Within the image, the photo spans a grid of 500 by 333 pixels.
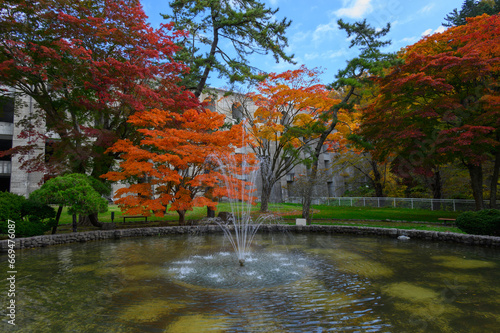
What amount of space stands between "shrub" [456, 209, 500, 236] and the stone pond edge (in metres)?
0.54

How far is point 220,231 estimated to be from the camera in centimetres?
1245

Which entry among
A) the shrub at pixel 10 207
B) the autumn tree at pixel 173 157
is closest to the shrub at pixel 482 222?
the autumn tree at pixel 173 157

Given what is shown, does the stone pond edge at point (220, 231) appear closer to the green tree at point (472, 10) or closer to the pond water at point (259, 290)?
the pond water at point (259, 290)

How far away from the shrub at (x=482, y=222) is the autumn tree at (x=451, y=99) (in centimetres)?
302

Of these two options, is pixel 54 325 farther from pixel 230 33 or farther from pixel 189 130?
pixel 230 33

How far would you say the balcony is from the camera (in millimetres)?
19891

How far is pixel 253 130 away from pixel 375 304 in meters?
14.1

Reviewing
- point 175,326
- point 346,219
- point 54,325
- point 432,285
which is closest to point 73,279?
point 54,325

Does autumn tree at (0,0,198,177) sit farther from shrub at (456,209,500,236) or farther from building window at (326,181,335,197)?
building window at (326,181,335,197)

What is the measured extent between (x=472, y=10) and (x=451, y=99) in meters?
20.8

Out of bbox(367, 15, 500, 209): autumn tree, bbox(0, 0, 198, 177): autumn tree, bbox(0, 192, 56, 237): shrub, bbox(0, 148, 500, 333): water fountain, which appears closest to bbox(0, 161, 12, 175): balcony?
bbox(0, 0, 198, 177): autumn tree

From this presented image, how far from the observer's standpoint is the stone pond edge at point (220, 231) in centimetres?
883

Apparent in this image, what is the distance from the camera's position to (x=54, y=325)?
381cm

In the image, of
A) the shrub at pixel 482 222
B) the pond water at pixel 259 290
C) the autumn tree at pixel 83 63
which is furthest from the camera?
the autumn tree at pixel 83 63
